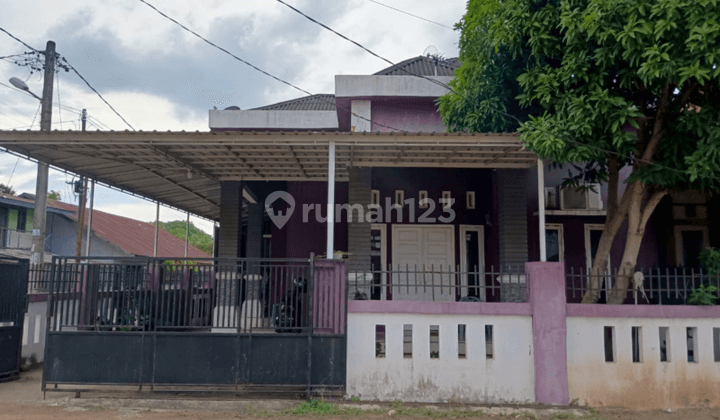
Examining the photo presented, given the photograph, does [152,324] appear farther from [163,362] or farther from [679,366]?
[679,366]

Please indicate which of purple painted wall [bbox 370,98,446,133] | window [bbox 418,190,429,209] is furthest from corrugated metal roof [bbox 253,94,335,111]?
window [bbox 418,190,429,209]

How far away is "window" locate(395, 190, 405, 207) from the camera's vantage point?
11.1 m

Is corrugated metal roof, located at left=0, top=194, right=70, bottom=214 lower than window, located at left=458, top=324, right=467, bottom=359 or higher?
higher

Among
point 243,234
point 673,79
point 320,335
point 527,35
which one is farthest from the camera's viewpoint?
point 243,234

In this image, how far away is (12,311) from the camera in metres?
7.41

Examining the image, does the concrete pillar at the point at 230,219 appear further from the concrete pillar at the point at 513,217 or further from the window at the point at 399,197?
the concrete pillar at the point at 513,217

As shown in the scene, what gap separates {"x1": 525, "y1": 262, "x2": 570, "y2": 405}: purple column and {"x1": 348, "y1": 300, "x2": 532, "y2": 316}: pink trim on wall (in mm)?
202

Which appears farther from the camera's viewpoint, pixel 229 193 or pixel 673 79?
pixel 229 193

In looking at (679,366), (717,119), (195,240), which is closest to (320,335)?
(679,366)

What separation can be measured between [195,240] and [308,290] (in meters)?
42.6

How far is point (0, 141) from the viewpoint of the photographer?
282 inches

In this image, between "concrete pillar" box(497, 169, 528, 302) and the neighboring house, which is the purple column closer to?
"concrete pillar" box(497, 169, 528, 302)

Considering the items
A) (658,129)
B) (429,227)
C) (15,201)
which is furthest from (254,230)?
(15,201)

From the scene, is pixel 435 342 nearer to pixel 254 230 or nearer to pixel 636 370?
pixel 636 370
